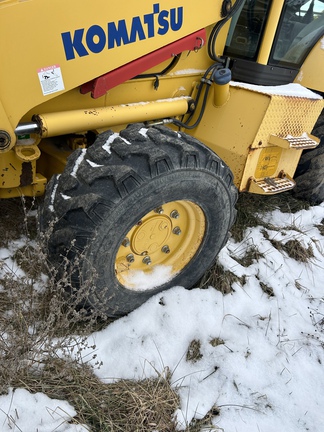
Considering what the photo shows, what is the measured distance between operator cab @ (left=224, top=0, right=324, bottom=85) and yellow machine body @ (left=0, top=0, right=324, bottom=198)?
0.05ft

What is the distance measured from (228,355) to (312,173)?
2.03 meters

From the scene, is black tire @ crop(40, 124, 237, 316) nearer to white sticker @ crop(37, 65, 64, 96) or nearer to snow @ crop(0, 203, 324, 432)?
snow @ crop(0, 203, 324, 432)

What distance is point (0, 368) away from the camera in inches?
76.4

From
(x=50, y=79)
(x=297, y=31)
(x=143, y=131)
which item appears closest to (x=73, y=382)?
(x=143, y=131)

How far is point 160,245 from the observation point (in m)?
2.66

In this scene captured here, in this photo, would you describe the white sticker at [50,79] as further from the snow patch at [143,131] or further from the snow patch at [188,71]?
the snow patch at [188,71]

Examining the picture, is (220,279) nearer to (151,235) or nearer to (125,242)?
(151,235)

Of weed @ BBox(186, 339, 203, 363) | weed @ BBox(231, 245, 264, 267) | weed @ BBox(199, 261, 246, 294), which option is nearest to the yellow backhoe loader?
weed @ BBox(199, 261, 246, 294)

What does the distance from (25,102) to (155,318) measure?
137 centimetres

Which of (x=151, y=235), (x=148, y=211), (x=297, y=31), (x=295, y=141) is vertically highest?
(x=297, y=31)

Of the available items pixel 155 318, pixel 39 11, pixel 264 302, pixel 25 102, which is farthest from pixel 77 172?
pixel 264 302

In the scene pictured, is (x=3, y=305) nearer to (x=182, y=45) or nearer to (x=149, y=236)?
(x=149, y=236)

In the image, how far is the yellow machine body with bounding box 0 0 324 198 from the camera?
7.20 ft

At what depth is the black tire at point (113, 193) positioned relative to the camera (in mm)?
2150
